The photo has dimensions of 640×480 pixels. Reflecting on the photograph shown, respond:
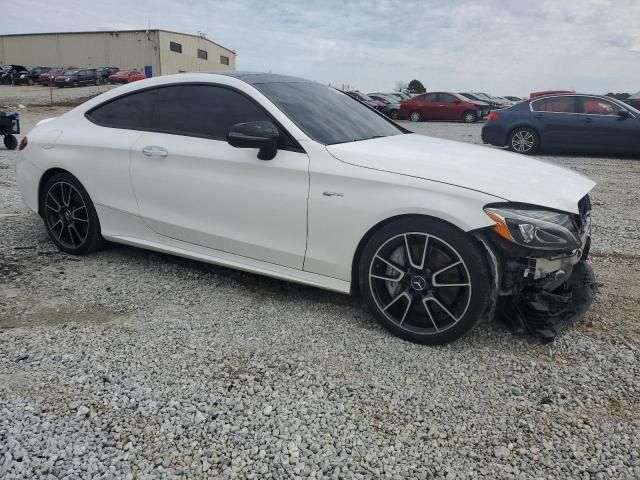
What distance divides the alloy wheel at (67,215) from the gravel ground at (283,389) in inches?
21.5

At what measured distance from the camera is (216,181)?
3529mm

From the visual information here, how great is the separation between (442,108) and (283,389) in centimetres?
2372

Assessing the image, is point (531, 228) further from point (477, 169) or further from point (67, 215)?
point (67, 215)

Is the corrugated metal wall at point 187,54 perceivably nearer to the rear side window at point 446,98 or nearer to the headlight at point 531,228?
the rear side window at point 446,98

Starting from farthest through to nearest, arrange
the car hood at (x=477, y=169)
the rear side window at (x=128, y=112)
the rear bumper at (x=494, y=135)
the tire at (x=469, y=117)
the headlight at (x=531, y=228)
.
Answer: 1. the tire at (x=469, y=117)
2. the rear bumper at (x=494, y=135)
3. the rear side window at (x=128, y=112)
4. the car hood at (x=477, y=169)
5. the headlight at (x=531, y=228)

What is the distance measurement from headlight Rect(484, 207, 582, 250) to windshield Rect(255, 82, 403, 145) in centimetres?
119

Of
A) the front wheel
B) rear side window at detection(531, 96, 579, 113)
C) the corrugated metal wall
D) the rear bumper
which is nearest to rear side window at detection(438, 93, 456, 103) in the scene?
the front wheel

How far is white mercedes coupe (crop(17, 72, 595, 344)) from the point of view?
2.82 m

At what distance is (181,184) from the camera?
3.69m

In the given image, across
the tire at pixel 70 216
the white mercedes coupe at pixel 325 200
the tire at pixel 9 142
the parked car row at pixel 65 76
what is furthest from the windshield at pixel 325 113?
the parked car row at pixel 65 76

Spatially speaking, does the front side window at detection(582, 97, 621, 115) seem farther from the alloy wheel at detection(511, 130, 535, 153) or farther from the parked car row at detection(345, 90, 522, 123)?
the parked car row at detection(345, 90, 522, 123)

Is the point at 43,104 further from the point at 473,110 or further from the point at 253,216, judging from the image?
the point at 253,216

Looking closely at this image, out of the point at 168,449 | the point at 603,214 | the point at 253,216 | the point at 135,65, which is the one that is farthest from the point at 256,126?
the point at 135,65

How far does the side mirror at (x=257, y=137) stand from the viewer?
Answer: 10.6 ft
